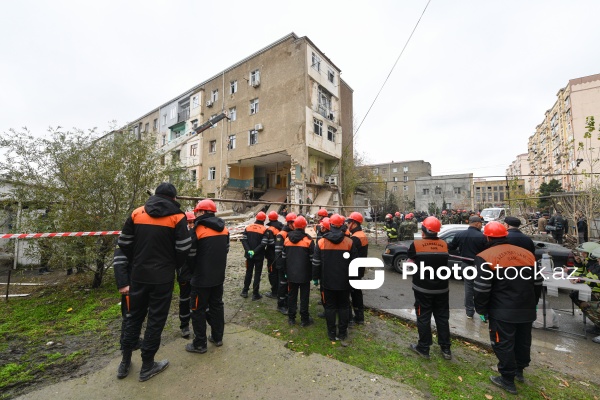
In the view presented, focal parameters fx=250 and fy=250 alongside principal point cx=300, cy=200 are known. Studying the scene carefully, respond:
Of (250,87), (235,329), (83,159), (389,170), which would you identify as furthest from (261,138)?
(389,170)

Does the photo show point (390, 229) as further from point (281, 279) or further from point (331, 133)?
point (331, 133)

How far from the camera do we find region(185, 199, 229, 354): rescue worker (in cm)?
328

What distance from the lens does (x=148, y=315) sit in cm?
279

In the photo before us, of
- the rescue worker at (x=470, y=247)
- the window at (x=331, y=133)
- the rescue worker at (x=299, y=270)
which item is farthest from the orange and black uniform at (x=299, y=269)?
the window at (x=331, y=133)

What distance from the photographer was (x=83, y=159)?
18.2 feet

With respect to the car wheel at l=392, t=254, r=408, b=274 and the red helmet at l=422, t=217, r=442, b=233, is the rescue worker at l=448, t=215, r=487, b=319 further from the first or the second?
the car wheel at l=392, t=254, r=408, b=274

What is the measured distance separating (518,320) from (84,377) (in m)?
4.88

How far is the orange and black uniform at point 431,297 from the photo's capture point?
3.39m

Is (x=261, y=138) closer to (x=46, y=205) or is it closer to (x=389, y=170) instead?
(x=46, y=205)

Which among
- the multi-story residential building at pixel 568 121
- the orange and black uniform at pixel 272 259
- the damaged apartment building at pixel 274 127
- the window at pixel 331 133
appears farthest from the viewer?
the multi-story residential building at pixel 568 121

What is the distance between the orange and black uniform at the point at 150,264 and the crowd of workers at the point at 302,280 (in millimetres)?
10

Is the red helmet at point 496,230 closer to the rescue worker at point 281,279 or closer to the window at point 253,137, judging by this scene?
Answer: the rescue worker at point 281,279

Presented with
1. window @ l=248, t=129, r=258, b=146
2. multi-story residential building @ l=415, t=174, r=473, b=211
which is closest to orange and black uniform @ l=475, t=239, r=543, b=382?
window @ l=248, t=129, r=258, b=146

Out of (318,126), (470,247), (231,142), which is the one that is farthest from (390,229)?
(231,142)
